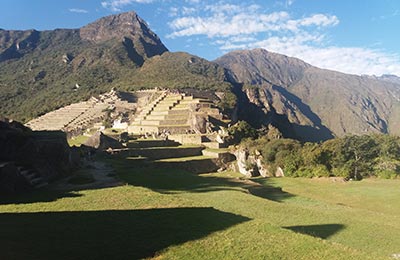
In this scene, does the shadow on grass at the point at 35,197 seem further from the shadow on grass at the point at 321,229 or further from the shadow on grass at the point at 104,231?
the shadow on grass at the point at 321,229

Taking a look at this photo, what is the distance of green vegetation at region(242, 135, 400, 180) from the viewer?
96.1 feet

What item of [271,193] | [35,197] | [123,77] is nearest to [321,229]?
[35,197]

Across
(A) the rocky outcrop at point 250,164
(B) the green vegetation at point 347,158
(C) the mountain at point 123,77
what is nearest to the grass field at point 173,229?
(B) the green vegetation at point 347,158

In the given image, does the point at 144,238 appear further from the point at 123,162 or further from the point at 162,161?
the point at 162,161

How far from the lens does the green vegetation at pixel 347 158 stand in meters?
29.3

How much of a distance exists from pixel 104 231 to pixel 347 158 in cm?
2688

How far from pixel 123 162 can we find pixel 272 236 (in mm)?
20735

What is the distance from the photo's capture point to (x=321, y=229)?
12.7 meters

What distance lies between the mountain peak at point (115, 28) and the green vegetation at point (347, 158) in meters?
157

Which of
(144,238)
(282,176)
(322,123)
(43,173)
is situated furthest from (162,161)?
(322,123)

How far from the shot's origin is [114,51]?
14375cm

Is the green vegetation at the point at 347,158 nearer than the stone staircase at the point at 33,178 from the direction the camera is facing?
No

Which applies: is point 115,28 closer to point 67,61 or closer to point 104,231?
point 67,61


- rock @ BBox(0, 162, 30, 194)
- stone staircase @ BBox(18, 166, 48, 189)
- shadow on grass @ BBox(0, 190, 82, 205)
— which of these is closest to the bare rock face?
stone staircase @ BBox(18, 166, 48, 189)
